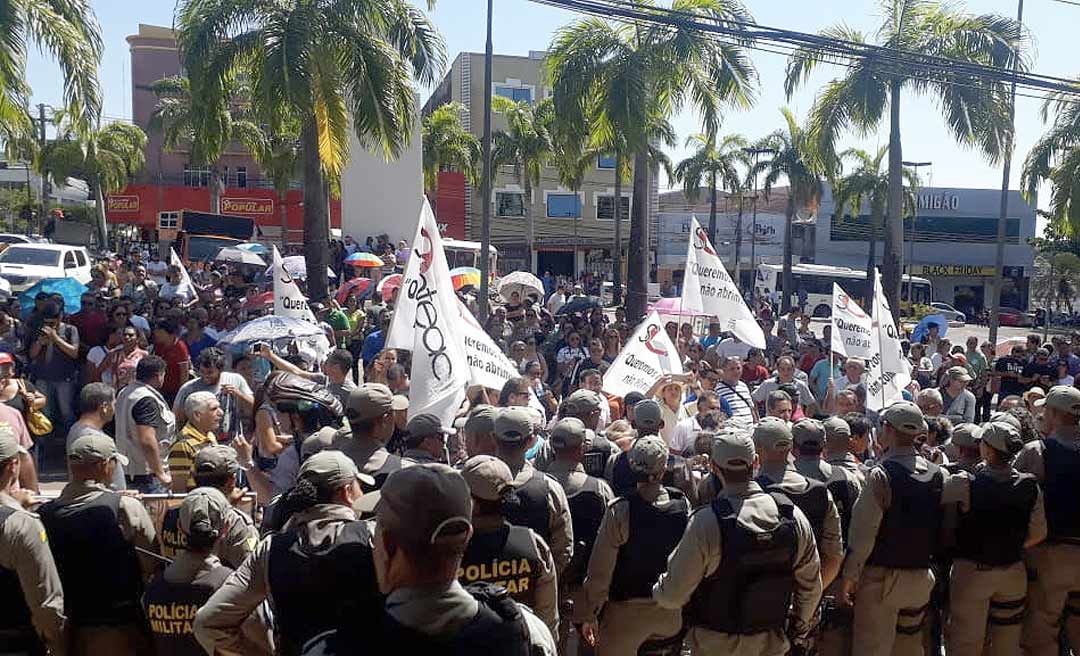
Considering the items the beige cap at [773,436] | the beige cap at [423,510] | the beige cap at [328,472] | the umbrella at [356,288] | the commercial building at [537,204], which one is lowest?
the umbrella at [356,288]

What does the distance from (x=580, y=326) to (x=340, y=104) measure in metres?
6.16

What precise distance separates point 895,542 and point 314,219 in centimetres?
1432

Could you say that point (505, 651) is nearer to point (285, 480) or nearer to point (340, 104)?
point (285, 480)

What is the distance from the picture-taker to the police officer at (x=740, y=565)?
168 inches

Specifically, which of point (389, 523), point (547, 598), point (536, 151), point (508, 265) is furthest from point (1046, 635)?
point (508, 265)

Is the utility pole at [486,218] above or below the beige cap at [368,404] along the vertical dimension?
above

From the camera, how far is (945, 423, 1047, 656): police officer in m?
→ 5.33

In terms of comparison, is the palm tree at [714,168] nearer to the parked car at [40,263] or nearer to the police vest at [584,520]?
the parked car at [40,263]

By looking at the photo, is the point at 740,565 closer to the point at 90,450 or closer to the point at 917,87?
the point at 90,450

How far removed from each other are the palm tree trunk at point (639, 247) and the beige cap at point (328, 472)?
1730 centimetres

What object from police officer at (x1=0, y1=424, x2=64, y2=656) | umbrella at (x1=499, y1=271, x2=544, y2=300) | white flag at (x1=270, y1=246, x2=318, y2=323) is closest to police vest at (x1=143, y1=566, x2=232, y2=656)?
police officer at (x1=0, y1=424, x2=64, y2=656)

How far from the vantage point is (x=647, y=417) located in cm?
623

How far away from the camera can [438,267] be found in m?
7.35

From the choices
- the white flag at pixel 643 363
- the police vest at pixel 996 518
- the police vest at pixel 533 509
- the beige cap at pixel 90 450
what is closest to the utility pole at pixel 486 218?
the white flag at pixel 643 363
